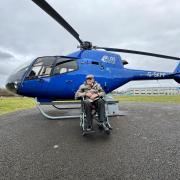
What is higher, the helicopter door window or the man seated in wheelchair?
the helicopter door window

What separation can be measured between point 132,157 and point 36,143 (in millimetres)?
2242

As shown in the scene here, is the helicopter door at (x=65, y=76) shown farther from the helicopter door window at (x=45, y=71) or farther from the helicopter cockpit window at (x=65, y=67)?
the helicopter door window at (x=45, y=71)

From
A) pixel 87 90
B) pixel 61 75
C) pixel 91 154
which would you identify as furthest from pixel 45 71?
pixel 91 154

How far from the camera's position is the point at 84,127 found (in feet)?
18.1

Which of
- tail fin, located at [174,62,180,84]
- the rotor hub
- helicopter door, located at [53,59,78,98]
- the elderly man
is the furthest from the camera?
tail fin, located at [174,62,180,84]

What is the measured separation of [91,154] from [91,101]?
5.92 feet

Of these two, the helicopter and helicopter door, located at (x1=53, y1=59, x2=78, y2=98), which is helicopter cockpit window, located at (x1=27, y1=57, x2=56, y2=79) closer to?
the helicopter

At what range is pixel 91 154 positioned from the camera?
4125 mm

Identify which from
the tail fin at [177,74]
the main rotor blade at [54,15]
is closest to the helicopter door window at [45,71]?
the main rotor blade at [54,15]

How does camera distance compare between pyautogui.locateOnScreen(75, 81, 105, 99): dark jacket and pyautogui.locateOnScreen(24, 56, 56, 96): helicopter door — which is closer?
pyautogui.locateOnScreen(75, 81, 105, 99): dark jacket

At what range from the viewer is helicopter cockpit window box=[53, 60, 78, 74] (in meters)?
8.24

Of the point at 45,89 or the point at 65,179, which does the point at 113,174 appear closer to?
the point at 65,179

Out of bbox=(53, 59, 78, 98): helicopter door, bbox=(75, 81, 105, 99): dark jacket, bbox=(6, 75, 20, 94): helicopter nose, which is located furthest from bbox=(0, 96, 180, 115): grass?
bbox=(75, 81, 105, 99): dark jacket

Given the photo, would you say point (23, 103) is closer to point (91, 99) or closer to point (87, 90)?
point (87, 90)
